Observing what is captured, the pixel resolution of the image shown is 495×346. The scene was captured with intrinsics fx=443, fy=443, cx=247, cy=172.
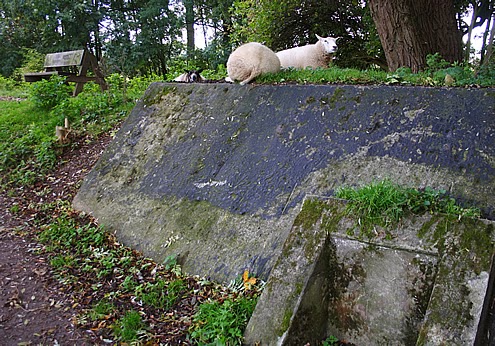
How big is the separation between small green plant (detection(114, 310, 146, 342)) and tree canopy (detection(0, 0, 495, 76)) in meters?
5.36

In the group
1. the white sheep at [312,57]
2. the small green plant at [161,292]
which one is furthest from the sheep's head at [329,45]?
the small green plant at [161,292]

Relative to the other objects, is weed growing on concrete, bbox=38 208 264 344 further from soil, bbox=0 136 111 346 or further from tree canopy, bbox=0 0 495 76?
tree canopy, bbox=0 0 495 76

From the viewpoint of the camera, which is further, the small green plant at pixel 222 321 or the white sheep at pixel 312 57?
the white sheep at pixel 312 57

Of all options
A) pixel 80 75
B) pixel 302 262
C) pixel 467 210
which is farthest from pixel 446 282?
pixel 80 75

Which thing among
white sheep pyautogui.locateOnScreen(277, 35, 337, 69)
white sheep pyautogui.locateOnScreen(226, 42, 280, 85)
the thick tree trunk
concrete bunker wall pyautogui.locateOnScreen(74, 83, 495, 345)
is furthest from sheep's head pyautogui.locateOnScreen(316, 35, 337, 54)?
concrete bunker wall pyautogui.locateOnScreen(74, 83, 495, 345)

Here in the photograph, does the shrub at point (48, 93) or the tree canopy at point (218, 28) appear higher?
the tree canopy at point (218, 28)

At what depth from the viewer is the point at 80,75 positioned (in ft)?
35.0

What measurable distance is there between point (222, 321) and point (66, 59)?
10277 millimetres

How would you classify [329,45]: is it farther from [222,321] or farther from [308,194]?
[222,321]

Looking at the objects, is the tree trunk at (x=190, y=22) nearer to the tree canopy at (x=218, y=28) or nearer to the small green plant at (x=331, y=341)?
the tree canopy at (x=218, y=28)

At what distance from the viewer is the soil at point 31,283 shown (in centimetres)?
363

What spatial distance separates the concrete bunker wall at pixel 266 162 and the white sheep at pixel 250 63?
0.22 metres

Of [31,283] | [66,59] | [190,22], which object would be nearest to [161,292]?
[31,283]

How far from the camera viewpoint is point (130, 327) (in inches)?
141
